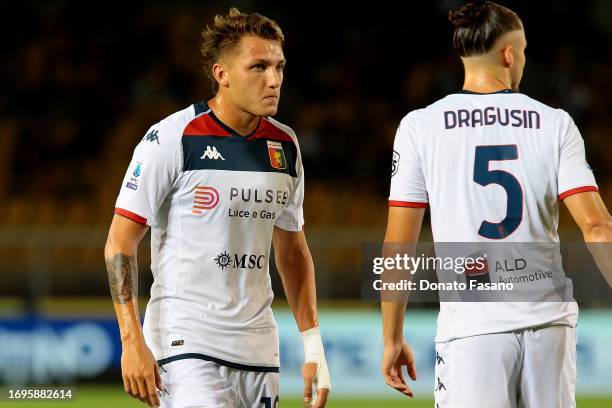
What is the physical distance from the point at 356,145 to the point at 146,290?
3732mm

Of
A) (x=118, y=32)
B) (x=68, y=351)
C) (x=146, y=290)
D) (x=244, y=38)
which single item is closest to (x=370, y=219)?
(x=146, y=290)

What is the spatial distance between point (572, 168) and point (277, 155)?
1.33m

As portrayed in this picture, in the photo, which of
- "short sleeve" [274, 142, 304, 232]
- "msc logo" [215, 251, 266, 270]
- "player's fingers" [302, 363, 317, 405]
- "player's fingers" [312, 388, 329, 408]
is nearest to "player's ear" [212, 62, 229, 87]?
"short sleeve" [274, 142, 304, 232]

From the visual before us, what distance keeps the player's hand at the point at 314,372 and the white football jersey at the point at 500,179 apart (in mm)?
713

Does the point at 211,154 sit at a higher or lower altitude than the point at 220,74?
lower

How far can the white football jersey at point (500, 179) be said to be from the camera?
4.11 m

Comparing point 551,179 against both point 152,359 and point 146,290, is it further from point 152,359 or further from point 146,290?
point 146,290

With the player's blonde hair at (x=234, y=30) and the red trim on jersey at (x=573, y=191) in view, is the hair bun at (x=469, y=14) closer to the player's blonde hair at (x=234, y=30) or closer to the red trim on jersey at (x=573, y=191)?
the red trim on jersey at (x=573, y=191)

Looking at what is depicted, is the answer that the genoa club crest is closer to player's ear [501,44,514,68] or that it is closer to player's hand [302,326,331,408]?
player's hand [302,326,331,408]

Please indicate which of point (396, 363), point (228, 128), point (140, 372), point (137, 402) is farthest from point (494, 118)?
point (137, 402)

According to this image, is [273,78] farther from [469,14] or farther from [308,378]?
[308,378]

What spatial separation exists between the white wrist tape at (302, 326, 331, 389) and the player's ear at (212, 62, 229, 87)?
114cm

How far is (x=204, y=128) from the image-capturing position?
4723 millimetres

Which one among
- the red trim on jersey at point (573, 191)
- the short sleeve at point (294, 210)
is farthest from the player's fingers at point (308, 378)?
the red trim on jersey at point (573, 191)
